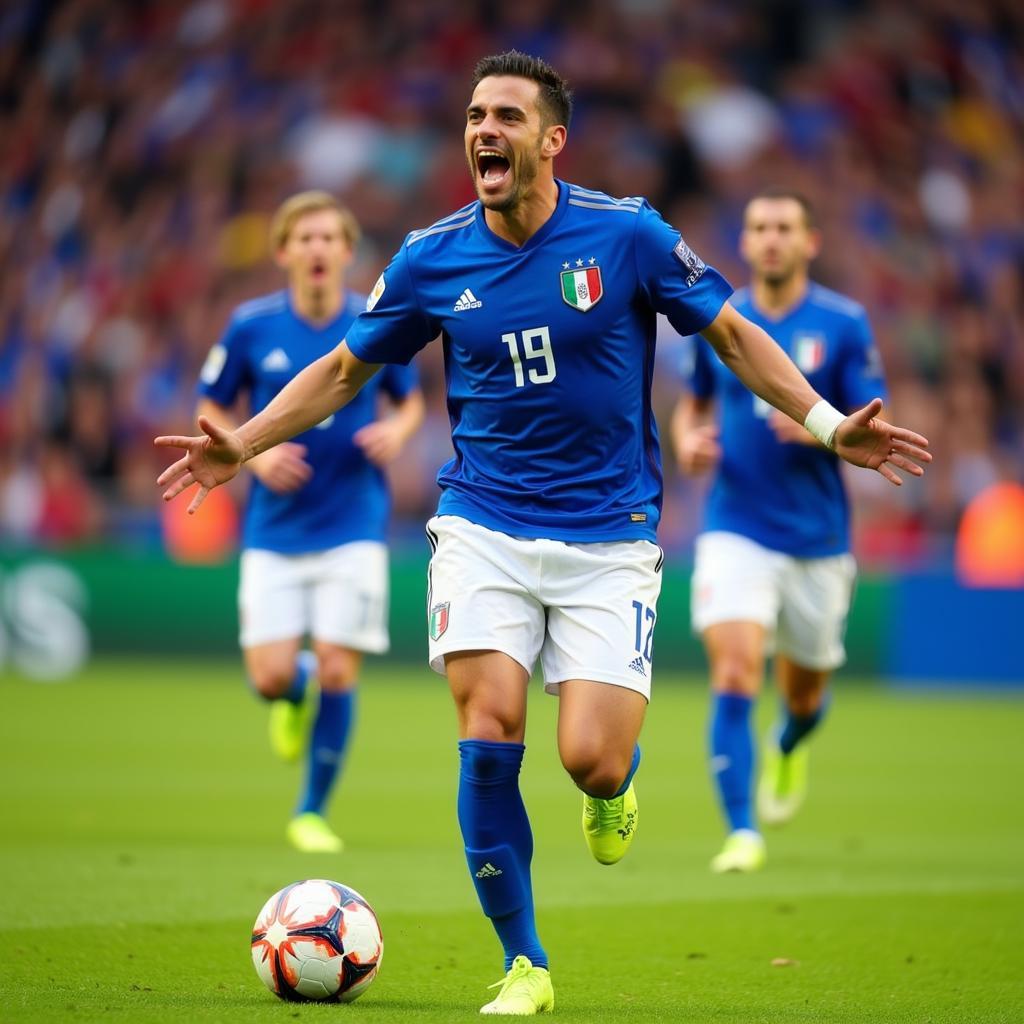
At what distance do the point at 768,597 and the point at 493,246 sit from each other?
3.72 metres

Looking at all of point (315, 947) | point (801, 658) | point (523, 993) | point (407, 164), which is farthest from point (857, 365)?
point (407, 164)

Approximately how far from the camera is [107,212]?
969 inches

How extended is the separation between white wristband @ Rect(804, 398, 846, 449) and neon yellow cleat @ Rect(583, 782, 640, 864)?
49.7 inches

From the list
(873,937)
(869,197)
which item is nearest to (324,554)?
(873,937)

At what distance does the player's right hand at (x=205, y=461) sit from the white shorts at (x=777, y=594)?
375 centimetres

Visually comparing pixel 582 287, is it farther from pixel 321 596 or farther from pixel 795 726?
pixel 795 726

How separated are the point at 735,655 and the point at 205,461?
3805mm

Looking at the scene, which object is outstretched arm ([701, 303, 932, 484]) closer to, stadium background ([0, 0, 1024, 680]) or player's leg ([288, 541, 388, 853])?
player's leg ([288, 541, 388, 853])

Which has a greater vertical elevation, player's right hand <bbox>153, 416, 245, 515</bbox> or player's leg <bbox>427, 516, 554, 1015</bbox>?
player's right hand <bbox>153, 416, 245, 515</bbox>

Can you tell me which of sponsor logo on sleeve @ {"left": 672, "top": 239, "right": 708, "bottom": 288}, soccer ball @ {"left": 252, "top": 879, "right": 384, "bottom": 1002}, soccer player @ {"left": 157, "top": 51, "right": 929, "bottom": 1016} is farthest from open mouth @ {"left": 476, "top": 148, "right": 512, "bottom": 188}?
soccer ball @ {"left": 252, "top": 879, "right": 384, "bottom": 1002}

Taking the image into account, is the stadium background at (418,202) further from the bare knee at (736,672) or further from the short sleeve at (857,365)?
the bare knee at (736,672)

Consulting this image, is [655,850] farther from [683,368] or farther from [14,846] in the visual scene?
[14,846]

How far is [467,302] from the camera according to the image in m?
5.69

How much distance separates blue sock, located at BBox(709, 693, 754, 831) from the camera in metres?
8.70
